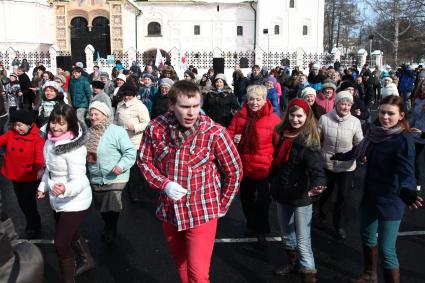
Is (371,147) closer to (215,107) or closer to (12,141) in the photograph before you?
(12,141)

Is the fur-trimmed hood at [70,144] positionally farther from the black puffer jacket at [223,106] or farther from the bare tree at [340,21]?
the bare tree at [340,21]

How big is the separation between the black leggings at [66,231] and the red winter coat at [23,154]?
134 cm

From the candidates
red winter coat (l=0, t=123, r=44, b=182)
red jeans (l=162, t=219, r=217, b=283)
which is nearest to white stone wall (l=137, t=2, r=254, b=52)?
red winter coat (l=0, t=123, r=44, b=182)

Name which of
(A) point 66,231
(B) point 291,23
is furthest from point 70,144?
(B) point 291,23

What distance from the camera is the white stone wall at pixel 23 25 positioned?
4600 centimetres

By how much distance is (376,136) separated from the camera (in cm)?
418

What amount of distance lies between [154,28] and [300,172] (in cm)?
5565

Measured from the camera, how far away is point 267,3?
54188mm

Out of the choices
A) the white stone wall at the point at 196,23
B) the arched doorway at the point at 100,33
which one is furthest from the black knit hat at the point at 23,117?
the white stone wall at the point at 196,23

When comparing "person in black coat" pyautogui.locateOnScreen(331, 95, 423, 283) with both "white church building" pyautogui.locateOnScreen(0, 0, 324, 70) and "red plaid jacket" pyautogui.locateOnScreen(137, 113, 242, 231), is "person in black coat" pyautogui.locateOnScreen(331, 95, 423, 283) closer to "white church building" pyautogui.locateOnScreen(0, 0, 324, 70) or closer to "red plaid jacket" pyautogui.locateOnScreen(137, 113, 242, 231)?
"red plaid jacket" pyautogui.locateOnScreen(137, 113, 242, 231)

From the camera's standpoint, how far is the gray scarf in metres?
4.06

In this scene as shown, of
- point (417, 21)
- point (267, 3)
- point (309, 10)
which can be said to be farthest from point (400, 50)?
point (267, 3)

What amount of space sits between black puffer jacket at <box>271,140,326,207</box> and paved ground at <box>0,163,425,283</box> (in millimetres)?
914

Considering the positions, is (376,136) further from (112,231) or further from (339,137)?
(112,231)
